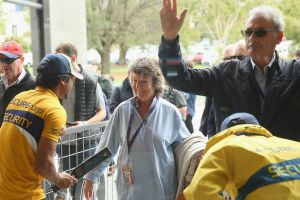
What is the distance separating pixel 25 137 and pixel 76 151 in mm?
764

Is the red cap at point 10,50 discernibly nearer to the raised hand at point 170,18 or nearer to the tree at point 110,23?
the raised hand at point 170,18

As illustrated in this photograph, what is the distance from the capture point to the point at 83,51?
6.95m

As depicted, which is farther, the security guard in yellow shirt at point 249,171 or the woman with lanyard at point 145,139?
the woman with lanyard at point 145,139

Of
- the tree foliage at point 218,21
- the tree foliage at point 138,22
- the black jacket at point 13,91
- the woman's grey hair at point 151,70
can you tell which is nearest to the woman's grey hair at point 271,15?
the woman's grey hair at point 151,70

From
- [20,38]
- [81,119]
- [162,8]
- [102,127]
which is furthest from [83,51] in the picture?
[162,8]

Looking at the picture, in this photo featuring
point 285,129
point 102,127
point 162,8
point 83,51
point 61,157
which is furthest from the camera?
point 83,51

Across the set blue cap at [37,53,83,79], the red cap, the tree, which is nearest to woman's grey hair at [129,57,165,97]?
blue cap at [37,53,83,79]

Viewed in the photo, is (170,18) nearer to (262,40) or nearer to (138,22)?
(262,40)

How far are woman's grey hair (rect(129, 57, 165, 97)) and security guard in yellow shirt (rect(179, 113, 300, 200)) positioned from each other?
1188mm

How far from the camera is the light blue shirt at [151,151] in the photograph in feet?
8.63

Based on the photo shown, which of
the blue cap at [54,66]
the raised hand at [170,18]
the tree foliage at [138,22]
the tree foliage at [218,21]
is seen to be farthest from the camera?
the tree foliage at [138,22]

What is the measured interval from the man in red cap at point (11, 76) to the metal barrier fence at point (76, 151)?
0.66 meters

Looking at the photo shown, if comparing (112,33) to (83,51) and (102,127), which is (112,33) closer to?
(83,51)

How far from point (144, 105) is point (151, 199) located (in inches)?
22.0
